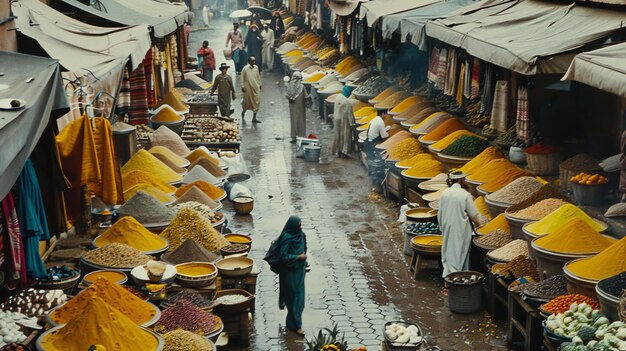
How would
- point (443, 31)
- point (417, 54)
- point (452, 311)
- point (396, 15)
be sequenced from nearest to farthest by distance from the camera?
point (452, 311) < point (443, 31) < point (396, 15) < point (417, 54)

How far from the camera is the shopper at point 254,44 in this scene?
112ft

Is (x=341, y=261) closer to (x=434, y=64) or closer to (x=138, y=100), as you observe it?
(x=138, y=100)

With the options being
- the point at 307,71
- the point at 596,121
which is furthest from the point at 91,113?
the point at 307,71

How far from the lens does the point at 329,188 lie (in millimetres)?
18312

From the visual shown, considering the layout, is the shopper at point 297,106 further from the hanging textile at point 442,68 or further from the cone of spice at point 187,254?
the cone of spice at point 187,254

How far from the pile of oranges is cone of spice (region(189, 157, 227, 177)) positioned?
624cm

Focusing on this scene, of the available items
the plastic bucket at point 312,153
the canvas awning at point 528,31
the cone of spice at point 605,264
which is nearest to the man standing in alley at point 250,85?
the plastic bucket at point 312,153

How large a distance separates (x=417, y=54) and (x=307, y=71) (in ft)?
26.6

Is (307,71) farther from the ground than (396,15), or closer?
closer

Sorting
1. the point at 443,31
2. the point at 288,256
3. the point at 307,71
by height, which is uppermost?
the point at 443,31

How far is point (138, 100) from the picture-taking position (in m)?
15.0

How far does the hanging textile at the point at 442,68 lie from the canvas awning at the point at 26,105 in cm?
955

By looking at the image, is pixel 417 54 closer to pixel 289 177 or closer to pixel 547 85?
pixel 289 177

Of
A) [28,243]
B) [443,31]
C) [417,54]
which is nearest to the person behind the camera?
[28,243]
